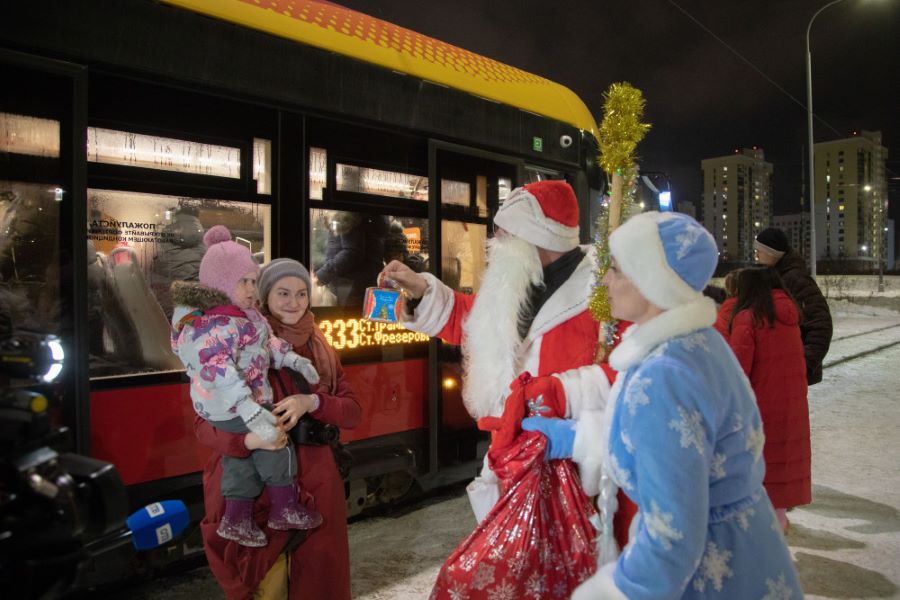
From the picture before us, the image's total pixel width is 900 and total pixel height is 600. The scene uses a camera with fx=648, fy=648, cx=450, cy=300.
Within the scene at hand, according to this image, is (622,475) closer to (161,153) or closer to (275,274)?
(275,274)

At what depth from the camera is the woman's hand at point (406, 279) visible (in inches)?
113

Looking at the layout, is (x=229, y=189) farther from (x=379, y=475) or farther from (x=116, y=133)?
(x=379, y=475)

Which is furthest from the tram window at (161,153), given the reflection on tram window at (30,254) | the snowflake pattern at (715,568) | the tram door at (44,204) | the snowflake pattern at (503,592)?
the snowflake pattern at (715,568)

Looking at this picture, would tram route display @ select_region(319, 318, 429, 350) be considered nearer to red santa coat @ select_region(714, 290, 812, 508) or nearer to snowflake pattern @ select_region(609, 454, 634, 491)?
red santa coat @ select_region(714, 290, 812, 508)

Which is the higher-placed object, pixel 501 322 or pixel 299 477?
pixel 501 322

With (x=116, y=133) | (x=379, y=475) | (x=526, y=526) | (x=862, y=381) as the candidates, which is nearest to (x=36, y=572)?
(x=526, y=526)

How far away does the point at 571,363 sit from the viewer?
229 centimetres

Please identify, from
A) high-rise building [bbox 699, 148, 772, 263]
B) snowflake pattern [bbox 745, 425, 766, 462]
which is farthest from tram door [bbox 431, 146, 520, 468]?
high-rise building [bbox 699, 148, 772, 263]

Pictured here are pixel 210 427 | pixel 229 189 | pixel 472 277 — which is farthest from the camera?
pixel 472 277

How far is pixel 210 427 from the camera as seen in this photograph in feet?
7.91

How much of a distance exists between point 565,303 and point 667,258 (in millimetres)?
802

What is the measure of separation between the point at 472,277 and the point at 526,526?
112 inches

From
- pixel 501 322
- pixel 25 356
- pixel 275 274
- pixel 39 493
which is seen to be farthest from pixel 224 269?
pixel 39 493

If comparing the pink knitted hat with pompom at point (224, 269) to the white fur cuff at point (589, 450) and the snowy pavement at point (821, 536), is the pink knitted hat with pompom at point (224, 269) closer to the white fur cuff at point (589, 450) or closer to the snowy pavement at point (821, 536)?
the white fur cuff at point (589, 450)
